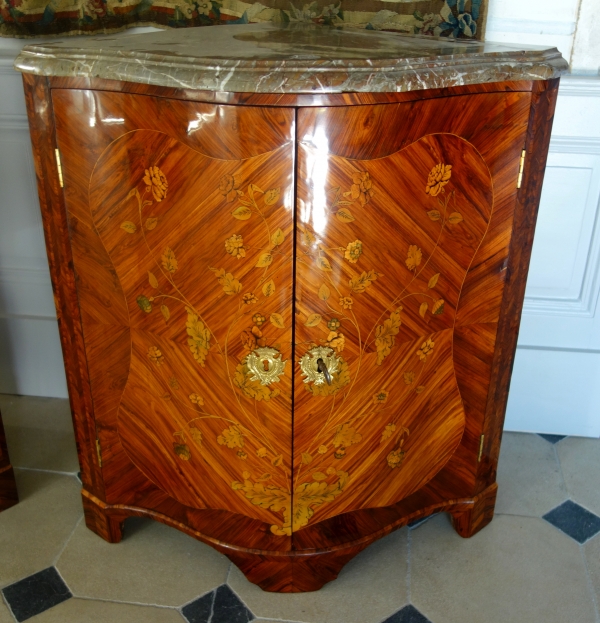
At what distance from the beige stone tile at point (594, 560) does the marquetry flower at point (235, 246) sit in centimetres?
112

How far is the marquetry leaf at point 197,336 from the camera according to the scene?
1337 millimetres

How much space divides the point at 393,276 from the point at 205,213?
0.36 metres

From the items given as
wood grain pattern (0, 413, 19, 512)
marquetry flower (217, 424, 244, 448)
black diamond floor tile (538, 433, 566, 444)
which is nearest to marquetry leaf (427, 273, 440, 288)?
marquetry flower (217, 424, 244, 448)

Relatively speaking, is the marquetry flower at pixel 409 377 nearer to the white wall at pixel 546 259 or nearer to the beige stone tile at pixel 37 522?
the white wall at pixel 546 259

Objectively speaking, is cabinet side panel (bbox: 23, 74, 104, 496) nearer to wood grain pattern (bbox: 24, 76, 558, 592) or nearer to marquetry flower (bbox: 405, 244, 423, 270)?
wood grain pattern (bbox: 24, 76, 558, 592)

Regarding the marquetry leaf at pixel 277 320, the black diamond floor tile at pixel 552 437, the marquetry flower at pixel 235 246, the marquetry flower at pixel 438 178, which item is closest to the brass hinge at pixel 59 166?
the marquetry flower at pixel 235 246

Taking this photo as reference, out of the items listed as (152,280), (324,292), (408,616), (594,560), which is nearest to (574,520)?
(594,560)

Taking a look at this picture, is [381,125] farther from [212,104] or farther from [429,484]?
[429,484]

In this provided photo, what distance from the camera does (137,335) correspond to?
143 cm

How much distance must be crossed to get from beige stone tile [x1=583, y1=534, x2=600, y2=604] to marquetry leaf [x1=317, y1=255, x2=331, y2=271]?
1.00 meters

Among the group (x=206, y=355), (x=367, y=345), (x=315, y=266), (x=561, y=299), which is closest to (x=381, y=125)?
(x=315, y=266)

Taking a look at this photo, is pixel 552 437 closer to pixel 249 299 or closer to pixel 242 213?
pixel 249 299

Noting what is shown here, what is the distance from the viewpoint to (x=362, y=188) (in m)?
1.20

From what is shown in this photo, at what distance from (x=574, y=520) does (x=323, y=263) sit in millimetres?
1065
